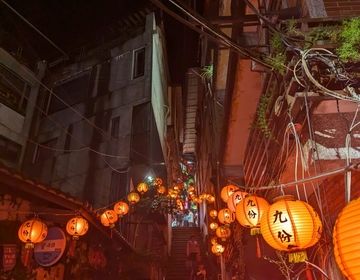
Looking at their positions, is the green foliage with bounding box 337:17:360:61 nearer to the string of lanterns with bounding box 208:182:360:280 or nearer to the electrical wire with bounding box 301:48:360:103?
the electrical wire with bounding box 301:48:360:103

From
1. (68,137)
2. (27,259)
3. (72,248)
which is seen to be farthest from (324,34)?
(68,137)

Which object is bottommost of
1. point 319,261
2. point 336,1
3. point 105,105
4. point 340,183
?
point 319,261

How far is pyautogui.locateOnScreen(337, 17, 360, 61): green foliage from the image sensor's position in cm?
506

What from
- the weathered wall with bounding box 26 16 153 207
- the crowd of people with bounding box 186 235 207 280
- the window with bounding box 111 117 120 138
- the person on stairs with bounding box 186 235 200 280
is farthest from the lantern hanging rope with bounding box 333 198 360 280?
the person on stairs with bounding box 186 235 200 280

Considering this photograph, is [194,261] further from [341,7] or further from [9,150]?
[341,7]

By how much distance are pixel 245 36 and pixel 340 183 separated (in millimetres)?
4697

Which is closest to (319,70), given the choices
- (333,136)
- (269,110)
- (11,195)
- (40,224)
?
(333,136)

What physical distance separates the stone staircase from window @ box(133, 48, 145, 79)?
16823 millimetres

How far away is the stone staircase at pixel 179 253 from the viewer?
85.8 feet

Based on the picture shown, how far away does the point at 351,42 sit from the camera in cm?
511

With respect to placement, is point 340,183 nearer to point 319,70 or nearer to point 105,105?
point 319,70

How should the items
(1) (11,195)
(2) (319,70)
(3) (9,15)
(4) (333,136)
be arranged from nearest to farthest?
(2) (319,70) < (4) (333,136) < (1) (11,195) < (3) (9,15)

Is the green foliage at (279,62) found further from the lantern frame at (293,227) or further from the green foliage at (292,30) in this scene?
the lantern frame at (293,227)

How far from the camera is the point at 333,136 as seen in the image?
592 cm
